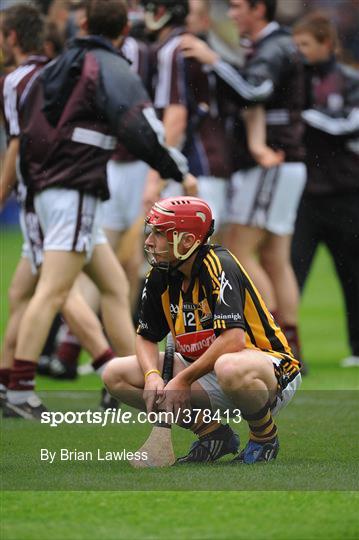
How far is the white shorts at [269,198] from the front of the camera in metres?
9.15

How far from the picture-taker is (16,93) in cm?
739

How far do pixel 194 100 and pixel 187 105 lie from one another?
0.10 m

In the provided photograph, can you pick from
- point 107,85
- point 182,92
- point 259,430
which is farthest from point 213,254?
point 182,92

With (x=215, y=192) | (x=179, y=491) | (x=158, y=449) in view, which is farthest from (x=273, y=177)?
(x=179, y=491)

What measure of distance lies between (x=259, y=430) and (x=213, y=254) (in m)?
0.72

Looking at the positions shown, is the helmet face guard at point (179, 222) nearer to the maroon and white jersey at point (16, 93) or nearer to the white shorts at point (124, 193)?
the maroon and white jersey at point (16, 93)

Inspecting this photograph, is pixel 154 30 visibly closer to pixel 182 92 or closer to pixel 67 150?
pixel 182 92

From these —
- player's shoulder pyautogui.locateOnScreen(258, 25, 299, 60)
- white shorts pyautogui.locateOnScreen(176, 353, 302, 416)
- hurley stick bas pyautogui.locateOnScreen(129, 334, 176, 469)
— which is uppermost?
white shorts pyautogui.locateOnScreen(176, 353, 302, 416)

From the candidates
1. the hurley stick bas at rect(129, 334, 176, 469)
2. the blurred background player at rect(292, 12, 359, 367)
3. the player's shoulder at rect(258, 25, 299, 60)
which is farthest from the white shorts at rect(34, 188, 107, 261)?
the blurred background player at rect(292, 12, 359, 367)

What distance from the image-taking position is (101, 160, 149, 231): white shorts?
364 inches

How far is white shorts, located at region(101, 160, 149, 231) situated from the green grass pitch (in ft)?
8.59

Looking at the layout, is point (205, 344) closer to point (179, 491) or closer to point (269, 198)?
point (179, 491)

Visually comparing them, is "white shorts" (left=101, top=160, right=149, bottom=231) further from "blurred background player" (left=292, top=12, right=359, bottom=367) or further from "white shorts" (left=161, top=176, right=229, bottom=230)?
"blurred background player" (left=292, top=12, right=359, bottom=367)

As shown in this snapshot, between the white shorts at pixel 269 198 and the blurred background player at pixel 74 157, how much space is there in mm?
2104
